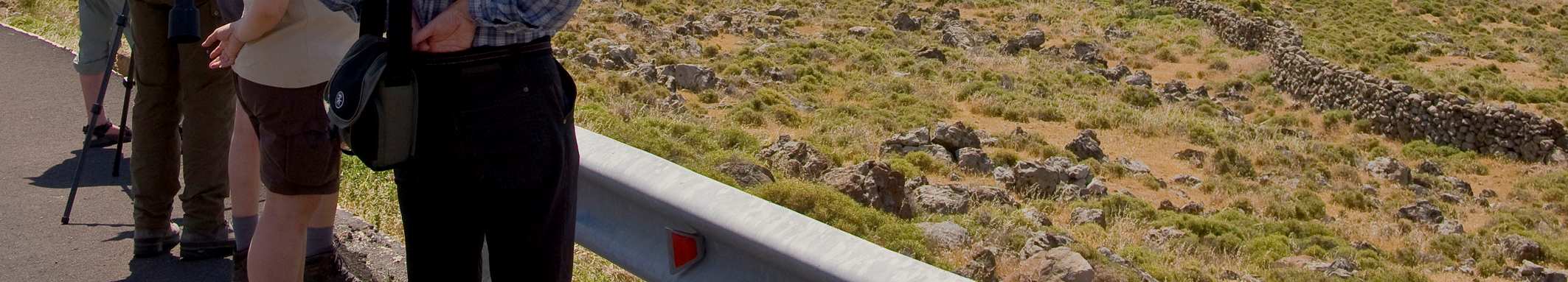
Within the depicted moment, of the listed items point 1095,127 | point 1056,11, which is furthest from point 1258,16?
point 1095,127

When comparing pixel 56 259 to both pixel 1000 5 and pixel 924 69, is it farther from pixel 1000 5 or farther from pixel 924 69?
pixel 1000 5

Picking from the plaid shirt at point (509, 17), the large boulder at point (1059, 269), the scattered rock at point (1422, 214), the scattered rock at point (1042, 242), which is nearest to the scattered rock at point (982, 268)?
the large boulder at point (1059, 269)

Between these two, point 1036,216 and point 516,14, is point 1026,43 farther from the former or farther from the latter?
point 516,14

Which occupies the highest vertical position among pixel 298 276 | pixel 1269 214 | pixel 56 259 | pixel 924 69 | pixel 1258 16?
pixel 298 276

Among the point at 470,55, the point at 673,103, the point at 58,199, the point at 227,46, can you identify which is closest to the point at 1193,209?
the point at 673,103

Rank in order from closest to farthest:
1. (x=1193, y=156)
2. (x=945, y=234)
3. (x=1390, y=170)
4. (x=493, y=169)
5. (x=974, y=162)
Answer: (x=493, y=169) < (x=945, y=234) < (x=974, y=162) < (x=1193, y=156) < (x=1390, y=170)

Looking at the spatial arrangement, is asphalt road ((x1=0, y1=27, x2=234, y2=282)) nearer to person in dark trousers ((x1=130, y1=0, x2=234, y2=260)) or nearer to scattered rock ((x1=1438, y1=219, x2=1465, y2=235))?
person in dark trousers ((x1=130, y1=0, x2=234, y2=260))

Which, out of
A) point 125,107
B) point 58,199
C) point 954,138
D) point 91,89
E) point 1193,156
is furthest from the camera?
point 1193,156

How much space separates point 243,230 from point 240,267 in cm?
13

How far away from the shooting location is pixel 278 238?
3053 millimetres

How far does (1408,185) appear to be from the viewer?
15.2m

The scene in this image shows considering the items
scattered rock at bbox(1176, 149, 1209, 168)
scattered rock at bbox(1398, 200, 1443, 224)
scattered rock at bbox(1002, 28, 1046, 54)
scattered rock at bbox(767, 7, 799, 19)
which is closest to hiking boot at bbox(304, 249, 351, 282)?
scattered rock at bbox(1398, 200, 1443, 224)

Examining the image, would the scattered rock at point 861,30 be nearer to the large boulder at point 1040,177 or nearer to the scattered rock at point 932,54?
the scattered rock at point 932,54

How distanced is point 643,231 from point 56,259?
1.98 m
